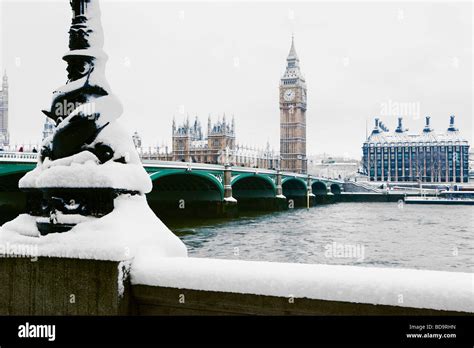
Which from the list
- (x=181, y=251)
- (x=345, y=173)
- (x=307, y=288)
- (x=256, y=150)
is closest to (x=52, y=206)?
(x=181, y=251)

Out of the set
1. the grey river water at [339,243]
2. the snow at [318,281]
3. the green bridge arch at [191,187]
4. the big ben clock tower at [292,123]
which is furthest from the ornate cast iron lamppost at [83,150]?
the big ben clock tower at [292,123]

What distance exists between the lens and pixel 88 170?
8.68ft

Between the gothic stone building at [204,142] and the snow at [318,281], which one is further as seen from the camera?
the gothic stone building at [204,142]

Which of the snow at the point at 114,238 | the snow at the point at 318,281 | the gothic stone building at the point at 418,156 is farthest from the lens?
the gothic stone building at the point at 418,156

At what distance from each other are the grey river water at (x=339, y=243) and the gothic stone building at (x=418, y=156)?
213 feet

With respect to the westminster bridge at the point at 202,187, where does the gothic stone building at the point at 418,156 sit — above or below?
above

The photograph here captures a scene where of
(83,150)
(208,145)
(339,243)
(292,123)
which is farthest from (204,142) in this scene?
(83,150)

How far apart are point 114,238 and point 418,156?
313 feet

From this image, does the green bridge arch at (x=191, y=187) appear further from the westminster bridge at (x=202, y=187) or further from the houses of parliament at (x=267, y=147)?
the houses of parliament at (x=267, y=147)

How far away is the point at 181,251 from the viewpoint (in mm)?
2760

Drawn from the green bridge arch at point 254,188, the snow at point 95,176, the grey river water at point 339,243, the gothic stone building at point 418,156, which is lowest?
the grey river water at point 339,243

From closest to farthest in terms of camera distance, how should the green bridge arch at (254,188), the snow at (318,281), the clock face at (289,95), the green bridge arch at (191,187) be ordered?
the snow at (318,281) → the green bridge arch at (191,187) → the green bridge arch at (254,188) → the clock face at (289,95)

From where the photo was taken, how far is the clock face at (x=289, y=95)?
307ft
